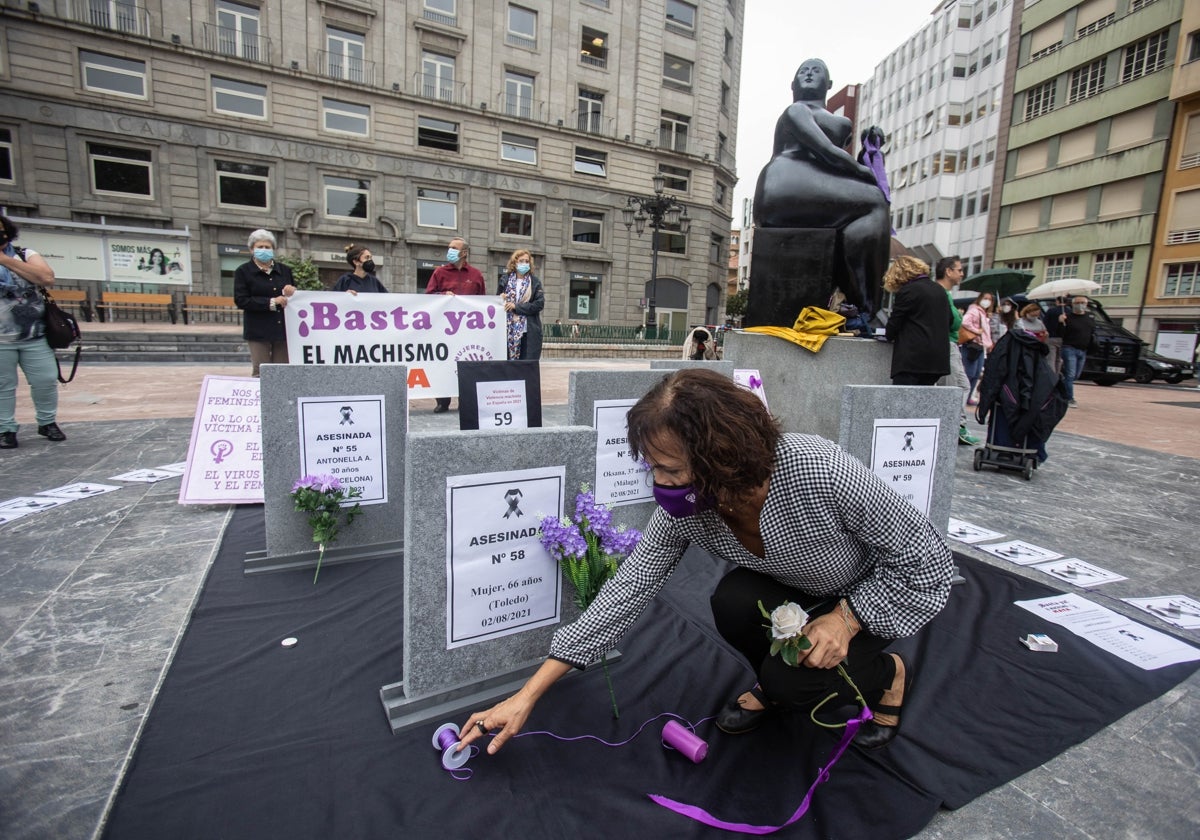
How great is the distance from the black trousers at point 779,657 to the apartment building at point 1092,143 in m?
32.2

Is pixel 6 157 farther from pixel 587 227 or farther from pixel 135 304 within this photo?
pixel 587 227

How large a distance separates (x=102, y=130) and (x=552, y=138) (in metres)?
17.9

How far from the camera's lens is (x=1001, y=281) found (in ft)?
58.7

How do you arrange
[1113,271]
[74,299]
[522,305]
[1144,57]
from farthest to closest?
1. [1113,271]
2. [1144,57]
3. [74,299]
4. [522,305]

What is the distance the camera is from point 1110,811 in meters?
1.67

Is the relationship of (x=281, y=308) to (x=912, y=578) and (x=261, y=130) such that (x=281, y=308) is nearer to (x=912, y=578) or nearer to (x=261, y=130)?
(x=912, y=578)

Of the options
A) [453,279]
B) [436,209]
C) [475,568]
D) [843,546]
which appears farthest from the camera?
[436,209]

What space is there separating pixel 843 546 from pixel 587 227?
3160 cm

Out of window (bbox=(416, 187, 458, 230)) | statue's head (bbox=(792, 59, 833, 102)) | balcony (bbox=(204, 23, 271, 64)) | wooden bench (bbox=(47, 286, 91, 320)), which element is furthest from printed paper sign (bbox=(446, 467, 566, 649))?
balcony (bbox=(204, 23, 271, 64))

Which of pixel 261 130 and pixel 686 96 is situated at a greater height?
pixel 686 96

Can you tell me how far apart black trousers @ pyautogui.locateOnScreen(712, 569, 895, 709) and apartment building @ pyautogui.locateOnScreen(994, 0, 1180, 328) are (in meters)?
32.2

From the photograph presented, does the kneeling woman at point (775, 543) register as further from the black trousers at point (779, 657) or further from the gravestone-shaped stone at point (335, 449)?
the gravestone-shaped stone at point (335, 449)

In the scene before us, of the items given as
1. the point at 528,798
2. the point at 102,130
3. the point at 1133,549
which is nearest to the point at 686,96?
the point at 102,130

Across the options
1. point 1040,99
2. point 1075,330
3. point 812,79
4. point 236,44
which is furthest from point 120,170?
point 1040,99
